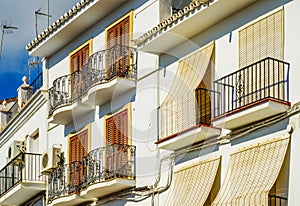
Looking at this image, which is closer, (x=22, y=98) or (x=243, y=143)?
(x=243, y=143)

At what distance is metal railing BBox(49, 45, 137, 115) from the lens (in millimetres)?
23906

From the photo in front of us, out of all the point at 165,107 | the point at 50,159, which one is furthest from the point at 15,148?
the point at 165,107

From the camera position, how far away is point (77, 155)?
26.4 metres

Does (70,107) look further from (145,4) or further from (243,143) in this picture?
(243,143)

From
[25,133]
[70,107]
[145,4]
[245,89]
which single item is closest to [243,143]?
[245,89]

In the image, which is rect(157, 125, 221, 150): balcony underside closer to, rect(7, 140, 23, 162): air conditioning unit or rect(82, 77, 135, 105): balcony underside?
rect(82, 77, 135, 105): balcony underside

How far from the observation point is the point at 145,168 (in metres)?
22.7

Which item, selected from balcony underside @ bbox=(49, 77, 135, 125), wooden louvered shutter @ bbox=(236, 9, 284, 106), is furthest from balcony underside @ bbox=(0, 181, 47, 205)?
wooden louvered shutter @ bbox=(236, 9, 284, 106)

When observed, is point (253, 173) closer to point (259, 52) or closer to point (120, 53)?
point (259, 52)

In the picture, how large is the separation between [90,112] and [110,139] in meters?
1.55

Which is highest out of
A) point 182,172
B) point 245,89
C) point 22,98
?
point 22,98

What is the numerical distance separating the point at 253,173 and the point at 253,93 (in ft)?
5.42

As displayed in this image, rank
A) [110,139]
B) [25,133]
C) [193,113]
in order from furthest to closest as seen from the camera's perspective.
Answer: [25,133] < [110,139] < [193,113]

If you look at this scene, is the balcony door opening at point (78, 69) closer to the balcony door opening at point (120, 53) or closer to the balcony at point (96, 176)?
the balcony door opening at point (120, 53)
